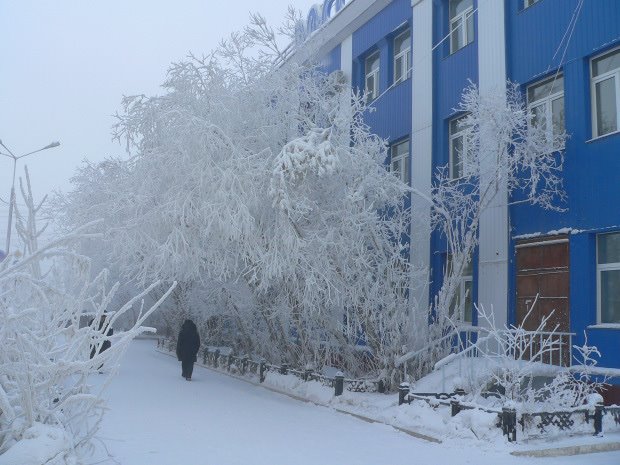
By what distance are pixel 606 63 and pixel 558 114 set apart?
1.37 meters

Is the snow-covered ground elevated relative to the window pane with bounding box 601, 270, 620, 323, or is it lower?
lower

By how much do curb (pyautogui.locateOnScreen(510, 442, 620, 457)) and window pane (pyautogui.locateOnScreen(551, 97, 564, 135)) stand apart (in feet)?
21.8

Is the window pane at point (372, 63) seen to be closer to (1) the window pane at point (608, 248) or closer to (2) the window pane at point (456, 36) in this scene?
(2) the window pane at point (456, 36)

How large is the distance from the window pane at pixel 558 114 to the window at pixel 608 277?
7.90 ft

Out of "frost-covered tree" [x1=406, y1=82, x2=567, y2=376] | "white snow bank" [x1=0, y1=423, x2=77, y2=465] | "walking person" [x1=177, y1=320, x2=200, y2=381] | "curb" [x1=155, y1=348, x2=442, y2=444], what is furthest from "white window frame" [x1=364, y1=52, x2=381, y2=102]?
"white snow bank" [x1=0, y1=423, x2=77, y2=465]

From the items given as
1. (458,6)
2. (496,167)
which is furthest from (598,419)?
(458,6)

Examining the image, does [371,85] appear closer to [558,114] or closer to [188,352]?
[558,114]

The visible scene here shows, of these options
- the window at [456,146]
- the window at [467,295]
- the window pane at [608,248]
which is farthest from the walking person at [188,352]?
the window pane at [608,248]

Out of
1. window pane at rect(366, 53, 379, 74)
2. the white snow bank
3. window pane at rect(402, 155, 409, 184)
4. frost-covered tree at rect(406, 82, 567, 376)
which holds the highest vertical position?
window pane at rect(366, 53, 379, 74)

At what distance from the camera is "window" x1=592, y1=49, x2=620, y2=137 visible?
1233cm

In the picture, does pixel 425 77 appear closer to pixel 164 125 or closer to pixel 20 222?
pixel 164 125

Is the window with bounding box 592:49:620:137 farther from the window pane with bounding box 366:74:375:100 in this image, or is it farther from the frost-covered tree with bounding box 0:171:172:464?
the frost-covered tree with bounding box 0:171:172:464

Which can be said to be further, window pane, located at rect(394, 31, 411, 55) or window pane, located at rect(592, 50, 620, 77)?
window pane, located at rect(394, 31, 411, 55)

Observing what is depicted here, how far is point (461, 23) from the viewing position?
17031mm
